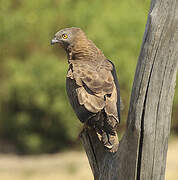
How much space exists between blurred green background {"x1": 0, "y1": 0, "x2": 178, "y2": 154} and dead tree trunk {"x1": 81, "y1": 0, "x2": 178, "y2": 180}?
7.68 metres

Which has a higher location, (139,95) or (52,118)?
(139,95)

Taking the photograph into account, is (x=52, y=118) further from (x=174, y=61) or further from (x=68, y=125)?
(x=174, y=61)

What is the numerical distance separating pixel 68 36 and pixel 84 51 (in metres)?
0.34

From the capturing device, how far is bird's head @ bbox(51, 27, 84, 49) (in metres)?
5.23

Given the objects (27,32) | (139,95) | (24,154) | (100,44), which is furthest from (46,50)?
(139,95)

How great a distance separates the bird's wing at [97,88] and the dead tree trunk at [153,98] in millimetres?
469

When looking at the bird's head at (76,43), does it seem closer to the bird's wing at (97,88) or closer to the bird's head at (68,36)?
the bird's head at (68,36)

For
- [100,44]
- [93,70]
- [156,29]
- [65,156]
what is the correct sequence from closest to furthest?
[156,29] < [93,70] < [100,44] < [65,156]

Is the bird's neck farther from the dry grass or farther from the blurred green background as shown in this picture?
the blurred green background

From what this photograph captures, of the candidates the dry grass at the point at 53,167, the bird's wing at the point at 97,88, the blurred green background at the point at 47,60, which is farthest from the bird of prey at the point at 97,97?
the blurred green background at the point at 47,60

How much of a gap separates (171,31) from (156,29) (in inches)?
4.7

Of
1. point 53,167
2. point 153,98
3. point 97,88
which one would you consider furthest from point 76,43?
point 53,167

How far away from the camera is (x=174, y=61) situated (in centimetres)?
342

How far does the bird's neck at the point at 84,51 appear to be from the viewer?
493cm
